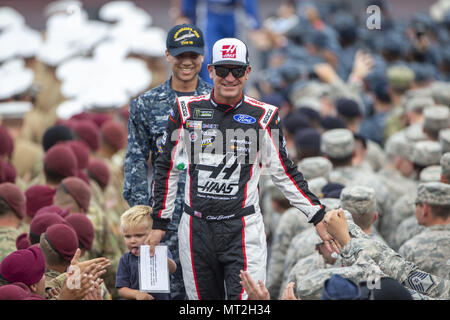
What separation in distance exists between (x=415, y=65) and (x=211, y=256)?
33.0ft

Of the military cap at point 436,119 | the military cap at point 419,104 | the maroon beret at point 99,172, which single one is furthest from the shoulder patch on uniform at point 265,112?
the military cap at point 419,104

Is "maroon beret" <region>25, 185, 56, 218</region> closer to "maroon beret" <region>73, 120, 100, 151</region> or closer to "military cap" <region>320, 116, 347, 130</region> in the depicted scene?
"maroon beret" <region>73, 120, 100, 151</region>

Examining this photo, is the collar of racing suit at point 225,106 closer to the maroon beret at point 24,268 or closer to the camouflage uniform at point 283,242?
the maroon beret at point 24,268

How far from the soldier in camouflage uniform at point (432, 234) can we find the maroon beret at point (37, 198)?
10.2 feet

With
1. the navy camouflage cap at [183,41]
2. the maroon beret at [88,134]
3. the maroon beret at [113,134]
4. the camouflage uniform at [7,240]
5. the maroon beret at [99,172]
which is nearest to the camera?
the navy camouflage cap at [183,41]

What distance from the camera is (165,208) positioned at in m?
4.66

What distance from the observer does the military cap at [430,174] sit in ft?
21.8

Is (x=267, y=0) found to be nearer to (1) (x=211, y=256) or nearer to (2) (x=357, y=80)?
(2) (x=357, y=80)

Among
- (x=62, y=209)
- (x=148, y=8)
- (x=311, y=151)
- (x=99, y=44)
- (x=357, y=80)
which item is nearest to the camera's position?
(x=62, y=209)

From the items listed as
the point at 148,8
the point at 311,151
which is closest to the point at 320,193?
the point at 311,151

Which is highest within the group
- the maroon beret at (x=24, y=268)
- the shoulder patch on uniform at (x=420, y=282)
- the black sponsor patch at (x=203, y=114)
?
the black sponsor patch at (x=203, y=114)

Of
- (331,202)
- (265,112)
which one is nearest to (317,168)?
(331,202)

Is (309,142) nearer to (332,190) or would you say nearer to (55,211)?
(332,190)

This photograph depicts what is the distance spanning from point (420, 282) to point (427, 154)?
10.6 feet
